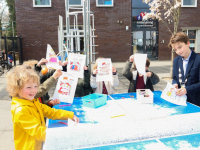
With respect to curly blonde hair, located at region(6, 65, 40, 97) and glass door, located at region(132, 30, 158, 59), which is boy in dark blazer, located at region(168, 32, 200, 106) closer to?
curly blonde hair, located at region(6, 65, 40, 97)

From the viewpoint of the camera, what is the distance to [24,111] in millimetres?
1558

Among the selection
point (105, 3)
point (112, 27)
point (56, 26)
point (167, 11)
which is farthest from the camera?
point (112, 27)

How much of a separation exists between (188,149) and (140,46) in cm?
1466

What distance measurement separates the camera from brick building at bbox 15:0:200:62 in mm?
14141

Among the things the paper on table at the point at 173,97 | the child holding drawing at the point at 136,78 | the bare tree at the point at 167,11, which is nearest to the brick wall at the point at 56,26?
the bare tree at the point at 167,11

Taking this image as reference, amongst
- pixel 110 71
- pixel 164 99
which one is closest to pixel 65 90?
pixel 110 71

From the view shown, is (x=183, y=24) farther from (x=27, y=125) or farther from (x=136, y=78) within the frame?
(x=27, y=125)

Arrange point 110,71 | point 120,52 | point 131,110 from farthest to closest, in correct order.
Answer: point 120,52 < point 110,71 < point 131,110

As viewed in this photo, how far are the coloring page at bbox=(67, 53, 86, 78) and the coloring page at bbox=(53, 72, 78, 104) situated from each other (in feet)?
0.85

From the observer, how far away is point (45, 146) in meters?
1.49

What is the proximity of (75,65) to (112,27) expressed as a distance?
12.7 m

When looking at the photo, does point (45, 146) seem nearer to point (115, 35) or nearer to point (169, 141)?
point (169, 141)

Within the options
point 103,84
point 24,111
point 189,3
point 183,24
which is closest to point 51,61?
point 103,84

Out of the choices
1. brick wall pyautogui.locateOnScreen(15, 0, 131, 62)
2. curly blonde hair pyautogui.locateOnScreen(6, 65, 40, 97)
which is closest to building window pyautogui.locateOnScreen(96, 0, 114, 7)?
brick wall pyautogui.locateOnScreen(15, 0, 131, 62)
